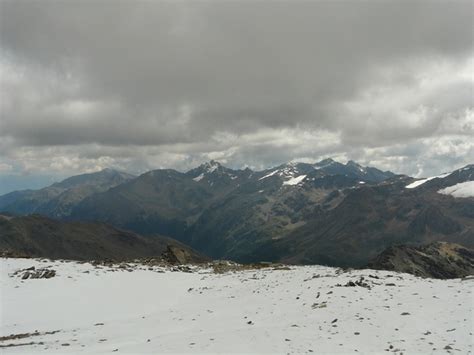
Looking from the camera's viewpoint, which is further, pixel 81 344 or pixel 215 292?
pixel 215 292

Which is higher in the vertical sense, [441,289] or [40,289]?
[40,289]

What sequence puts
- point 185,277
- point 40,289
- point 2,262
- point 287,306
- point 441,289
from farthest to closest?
point 185,277 < point 2,262 < point 40,289 < point 441,289 < point 287,306

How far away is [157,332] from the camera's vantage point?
81.7ft

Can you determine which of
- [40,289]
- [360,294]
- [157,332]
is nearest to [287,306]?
[360,294]

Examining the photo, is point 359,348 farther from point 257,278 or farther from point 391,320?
point 257,278

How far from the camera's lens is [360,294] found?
30.2m

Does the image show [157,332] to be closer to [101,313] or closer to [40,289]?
[101,313]

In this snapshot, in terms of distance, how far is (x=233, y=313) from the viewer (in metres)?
29.3

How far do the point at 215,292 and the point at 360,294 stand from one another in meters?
14.7

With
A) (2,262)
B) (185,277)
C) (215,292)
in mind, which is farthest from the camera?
(185,277)

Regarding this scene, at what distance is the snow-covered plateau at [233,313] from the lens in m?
20.8

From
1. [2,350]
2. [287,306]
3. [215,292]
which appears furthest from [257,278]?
[2,350]

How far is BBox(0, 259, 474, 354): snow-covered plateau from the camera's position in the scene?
68.2 feet

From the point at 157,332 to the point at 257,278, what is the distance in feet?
68.0
